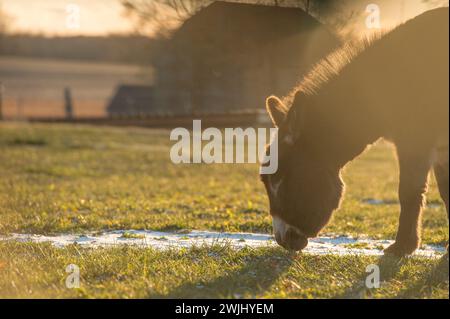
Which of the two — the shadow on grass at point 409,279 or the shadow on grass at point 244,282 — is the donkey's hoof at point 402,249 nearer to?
the shadow on grass at point 409,279

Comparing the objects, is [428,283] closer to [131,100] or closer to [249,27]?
[249,27]

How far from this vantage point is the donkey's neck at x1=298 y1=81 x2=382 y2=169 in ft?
18.7

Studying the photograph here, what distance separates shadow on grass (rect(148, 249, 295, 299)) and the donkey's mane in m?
1.63

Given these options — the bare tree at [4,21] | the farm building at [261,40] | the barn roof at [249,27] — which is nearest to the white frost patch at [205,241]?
the farm building at [261,40]

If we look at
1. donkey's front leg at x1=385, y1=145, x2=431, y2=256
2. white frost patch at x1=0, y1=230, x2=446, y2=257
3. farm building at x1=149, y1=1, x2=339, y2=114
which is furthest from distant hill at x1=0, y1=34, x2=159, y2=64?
donkey's front leg at x1=385, y1=145, x2=431, y2=256

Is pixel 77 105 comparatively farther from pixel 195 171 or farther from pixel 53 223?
pixel 53 223

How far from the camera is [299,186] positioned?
18.6 ft

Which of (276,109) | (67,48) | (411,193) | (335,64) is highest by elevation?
(67,48)

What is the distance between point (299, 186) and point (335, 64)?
1.30 meters

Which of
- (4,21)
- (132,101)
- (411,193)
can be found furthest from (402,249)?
(132,101)

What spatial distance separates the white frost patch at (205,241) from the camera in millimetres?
6625

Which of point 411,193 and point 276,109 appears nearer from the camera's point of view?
point 411,193
